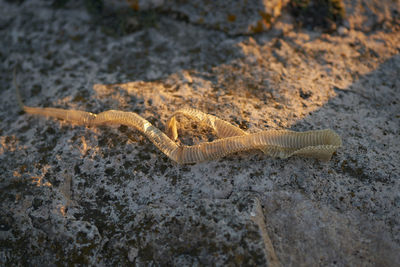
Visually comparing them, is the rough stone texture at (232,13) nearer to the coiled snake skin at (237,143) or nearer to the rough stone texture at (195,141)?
the rough stone texture at (195,141)

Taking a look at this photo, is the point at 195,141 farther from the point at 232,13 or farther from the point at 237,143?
the point at 232,13

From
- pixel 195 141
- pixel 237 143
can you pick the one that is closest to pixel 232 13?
pixel 195 141

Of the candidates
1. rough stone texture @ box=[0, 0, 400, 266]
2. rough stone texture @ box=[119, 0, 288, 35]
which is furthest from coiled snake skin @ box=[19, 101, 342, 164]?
rough stone texture @ box=[119, 0, 288, 35]

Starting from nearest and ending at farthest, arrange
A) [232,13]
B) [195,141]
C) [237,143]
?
[237,143], [195,141], [232,13]

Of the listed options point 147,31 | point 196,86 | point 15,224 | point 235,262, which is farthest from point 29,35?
point 235,262

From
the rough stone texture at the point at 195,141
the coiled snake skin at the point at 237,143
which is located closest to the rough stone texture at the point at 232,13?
the rough stone texture at the point at 195,141

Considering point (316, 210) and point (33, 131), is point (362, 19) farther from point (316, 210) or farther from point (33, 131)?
point (33, 131)

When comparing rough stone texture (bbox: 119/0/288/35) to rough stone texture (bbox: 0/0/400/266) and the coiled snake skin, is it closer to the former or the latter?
rough stone texture (bbox: 0/0/400/266)

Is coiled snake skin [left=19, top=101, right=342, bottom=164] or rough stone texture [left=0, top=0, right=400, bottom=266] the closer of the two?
rough stone texture [left=0, top=0, right=400, bottom=266]

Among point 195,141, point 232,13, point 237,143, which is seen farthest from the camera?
point 232,13
